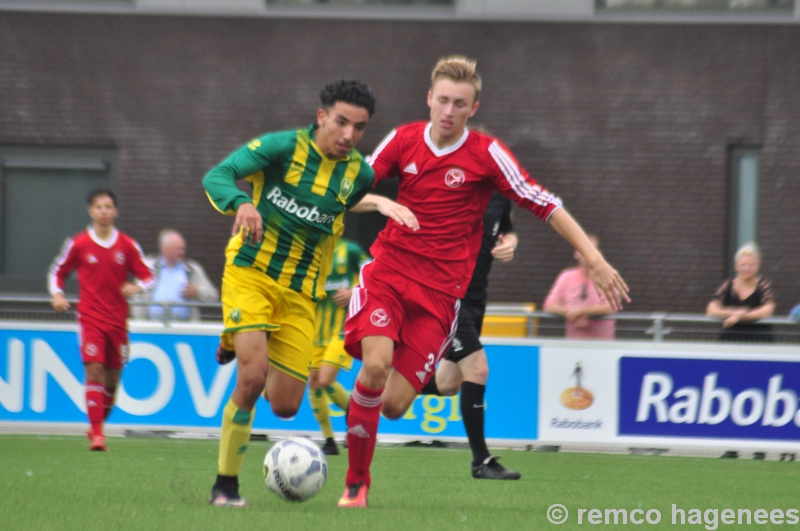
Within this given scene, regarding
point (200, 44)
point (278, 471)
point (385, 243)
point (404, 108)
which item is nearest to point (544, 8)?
point (404, 108)

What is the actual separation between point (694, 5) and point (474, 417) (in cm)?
848

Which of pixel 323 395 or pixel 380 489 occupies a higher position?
pixel 323 395

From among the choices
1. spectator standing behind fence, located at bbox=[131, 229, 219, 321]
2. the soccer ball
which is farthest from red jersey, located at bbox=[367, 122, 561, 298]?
spectator standing behind fence, located at bbox=[131, 229, 219, 321]

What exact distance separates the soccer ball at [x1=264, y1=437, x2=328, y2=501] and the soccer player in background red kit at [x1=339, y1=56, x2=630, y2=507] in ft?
0.98

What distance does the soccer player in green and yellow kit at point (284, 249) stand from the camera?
5.70 metres

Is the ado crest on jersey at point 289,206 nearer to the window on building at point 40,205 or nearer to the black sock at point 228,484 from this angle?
the black sock at point 228,484

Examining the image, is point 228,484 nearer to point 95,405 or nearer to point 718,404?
point 95,405

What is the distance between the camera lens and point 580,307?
10.6 metres

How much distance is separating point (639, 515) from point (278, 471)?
73.2 inches

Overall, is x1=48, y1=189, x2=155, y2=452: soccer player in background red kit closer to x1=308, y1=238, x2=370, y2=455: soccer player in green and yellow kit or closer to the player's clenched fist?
x1=308, y1=238, x2=370, y2=455: soccer player in green and yellow kit

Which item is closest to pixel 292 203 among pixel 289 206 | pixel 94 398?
pixel 289 206

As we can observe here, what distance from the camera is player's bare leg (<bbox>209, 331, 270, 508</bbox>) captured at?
5.65 meters

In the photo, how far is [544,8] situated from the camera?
14.2 metres

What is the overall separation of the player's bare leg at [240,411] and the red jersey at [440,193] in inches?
37.2
